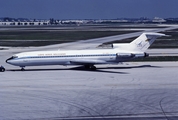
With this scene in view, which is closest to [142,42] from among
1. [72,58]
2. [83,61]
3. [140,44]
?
[140,44]

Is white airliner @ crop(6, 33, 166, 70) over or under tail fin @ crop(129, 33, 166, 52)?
under

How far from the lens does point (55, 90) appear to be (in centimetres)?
3259

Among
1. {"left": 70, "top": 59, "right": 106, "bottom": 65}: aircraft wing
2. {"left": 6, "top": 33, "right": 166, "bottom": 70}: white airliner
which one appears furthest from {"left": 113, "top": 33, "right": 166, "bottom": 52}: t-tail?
{"left": 70, "top": 59, "right": 106, "bottom": 65}: aircraft wing

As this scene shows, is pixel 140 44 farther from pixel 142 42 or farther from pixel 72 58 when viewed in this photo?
pixel 72 58

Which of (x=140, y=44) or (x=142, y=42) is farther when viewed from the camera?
(x=142, y=42)

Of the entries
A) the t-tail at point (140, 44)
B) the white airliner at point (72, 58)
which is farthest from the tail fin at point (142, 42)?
the white airliner at point (72, 58)

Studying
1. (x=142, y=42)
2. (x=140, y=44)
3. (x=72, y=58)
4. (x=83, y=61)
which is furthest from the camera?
(x=142, y=42)

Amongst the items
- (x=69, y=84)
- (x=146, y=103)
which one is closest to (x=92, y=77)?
(x=69, y=84)

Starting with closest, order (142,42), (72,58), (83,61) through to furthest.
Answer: (83,61)
(72,58)
(142,42)

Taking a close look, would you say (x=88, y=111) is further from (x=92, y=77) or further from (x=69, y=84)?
(x=92, y=77)

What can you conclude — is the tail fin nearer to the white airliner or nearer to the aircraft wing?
the white airliner

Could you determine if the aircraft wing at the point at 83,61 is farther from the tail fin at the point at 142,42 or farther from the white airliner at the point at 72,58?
the tail fin at the point at 142,42

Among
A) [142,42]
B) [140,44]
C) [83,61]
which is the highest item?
[142,42]

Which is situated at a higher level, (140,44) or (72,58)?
(140,44)
